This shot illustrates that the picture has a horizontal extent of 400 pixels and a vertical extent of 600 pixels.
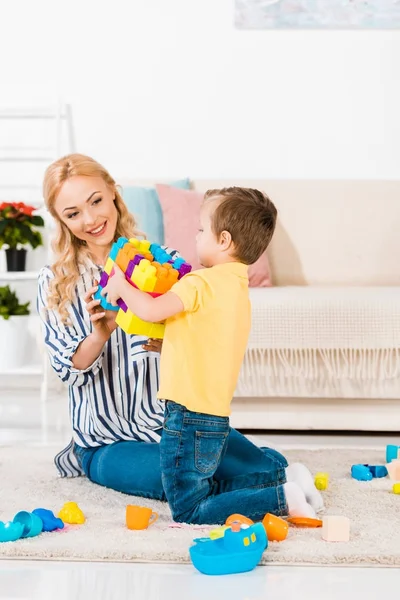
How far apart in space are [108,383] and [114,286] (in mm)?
398

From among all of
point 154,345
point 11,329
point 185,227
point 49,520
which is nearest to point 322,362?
point 185,227

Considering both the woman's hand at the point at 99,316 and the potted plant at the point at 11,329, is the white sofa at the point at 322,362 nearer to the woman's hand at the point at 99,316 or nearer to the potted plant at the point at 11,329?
the woman's hand at the point at 99,316

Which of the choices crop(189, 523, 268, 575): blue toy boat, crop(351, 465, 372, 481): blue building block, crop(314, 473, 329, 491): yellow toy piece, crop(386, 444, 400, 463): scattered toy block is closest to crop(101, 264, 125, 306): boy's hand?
crop(189, 523, 268, 575): blue toy boat

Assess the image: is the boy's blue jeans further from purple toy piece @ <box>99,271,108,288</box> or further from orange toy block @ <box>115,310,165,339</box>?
purple toy piece @ <box>99,271,108,288</box>

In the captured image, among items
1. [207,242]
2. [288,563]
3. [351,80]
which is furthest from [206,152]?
[288,563]

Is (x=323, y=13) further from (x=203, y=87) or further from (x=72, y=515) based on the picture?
(x=72, y=515)

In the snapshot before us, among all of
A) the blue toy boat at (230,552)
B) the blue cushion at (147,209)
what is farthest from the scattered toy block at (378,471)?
the blue cushion at (147,209)

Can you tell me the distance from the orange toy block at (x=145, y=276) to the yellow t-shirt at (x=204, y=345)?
0.04 metres

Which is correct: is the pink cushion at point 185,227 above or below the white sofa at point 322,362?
above

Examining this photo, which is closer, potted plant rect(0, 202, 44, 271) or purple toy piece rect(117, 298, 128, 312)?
purple toy piece rect(117, 298, 128, 312)

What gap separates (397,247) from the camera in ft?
10.6

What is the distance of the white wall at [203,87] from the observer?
A: 351cm

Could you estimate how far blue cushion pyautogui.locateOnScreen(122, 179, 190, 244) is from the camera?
3.12 m

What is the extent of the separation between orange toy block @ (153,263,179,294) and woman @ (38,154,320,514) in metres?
0.28
